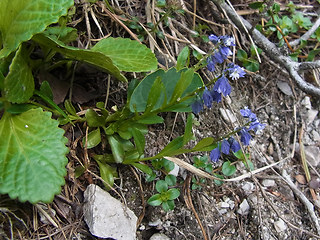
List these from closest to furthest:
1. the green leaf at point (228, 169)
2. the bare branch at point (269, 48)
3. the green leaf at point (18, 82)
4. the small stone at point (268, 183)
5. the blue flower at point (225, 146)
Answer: the green leaf at point (18, 82) → the blue flower at point (225, 146) → the green leaf at point (228, 169) → the small stone at point (268, 183) → the bare branch at point (269, 48)

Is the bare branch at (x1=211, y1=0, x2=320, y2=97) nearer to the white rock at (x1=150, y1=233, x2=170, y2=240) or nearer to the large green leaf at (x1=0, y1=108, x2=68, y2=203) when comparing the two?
the white rock at (x1=150, y1=233, x2=170, y2=240)

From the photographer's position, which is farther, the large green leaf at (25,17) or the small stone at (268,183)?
the small stone at (268,183)

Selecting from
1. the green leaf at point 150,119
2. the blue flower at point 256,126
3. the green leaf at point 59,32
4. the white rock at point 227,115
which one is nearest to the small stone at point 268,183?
the white rock at point 227,115

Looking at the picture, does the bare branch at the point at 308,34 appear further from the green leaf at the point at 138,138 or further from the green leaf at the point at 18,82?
the green leaf at the point at 18,82

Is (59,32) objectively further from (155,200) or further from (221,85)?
(155,200)

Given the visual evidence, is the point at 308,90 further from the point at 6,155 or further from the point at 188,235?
the point at 6,155

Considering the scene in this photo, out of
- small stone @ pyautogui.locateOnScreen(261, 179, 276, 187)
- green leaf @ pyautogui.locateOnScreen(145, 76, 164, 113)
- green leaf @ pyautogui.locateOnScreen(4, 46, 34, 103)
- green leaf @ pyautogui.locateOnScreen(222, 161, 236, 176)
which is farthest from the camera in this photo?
small stone @ pyautogui.locateOnScreen(261, 179, 276, 187)

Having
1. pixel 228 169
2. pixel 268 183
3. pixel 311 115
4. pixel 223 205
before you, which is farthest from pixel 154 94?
pixel 311 115

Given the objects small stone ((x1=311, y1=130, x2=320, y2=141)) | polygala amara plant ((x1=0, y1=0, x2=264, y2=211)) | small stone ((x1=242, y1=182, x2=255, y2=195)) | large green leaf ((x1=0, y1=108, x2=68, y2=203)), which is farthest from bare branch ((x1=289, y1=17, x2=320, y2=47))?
large green leaf ((x1=0, y1=108, x2=68, y2=203))
